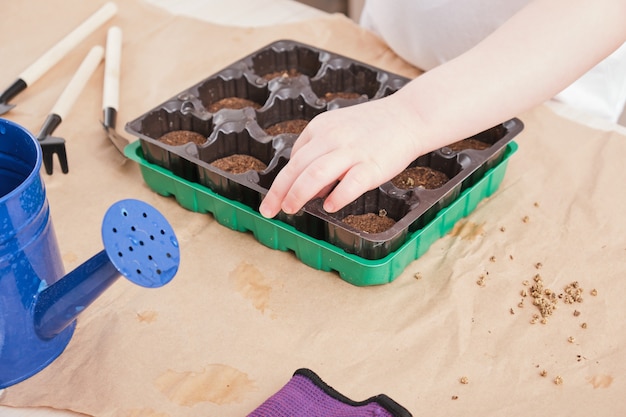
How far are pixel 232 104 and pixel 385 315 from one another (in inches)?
15.5

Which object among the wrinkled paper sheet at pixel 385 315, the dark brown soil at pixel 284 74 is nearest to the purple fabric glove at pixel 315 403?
the wrinkled paper sheet at pixel 385 315

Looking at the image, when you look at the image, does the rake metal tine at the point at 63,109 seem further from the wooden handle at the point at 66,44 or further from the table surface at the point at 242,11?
the table surface at the point at 242,11

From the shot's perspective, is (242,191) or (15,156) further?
(242,191)

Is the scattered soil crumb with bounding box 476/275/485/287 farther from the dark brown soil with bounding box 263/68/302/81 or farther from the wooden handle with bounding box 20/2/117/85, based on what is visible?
the wooden handle with bounding box 20/2/117/85

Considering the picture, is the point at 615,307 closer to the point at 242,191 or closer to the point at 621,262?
the point at 621,262

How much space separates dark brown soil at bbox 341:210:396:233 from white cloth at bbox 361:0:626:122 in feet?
1.23

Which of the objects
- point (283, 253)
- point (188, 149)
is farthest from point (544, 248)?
point (188, 149)

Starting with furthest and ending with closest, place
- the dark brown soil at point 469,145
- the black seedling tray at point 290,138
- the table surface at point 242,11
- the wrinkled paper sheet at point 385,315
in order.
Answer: the table surface at point 242,11 → the dark brown soil at point 469,145 → the black seedling tray at point 290,138 → the wrinkled paper sheet at point 385,315

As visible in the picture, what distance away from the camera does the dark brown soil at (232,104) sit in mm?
961

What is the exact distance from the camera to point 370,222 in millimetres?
771

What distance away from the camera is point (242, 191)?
0.79 meters

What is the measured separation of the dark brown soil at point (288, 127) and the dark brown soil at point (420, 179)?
156 millimetres

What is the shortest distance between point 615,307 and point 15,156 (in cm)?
59

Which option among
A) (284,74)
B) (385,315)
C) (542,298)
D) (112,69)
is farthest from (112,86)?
(542,298)
